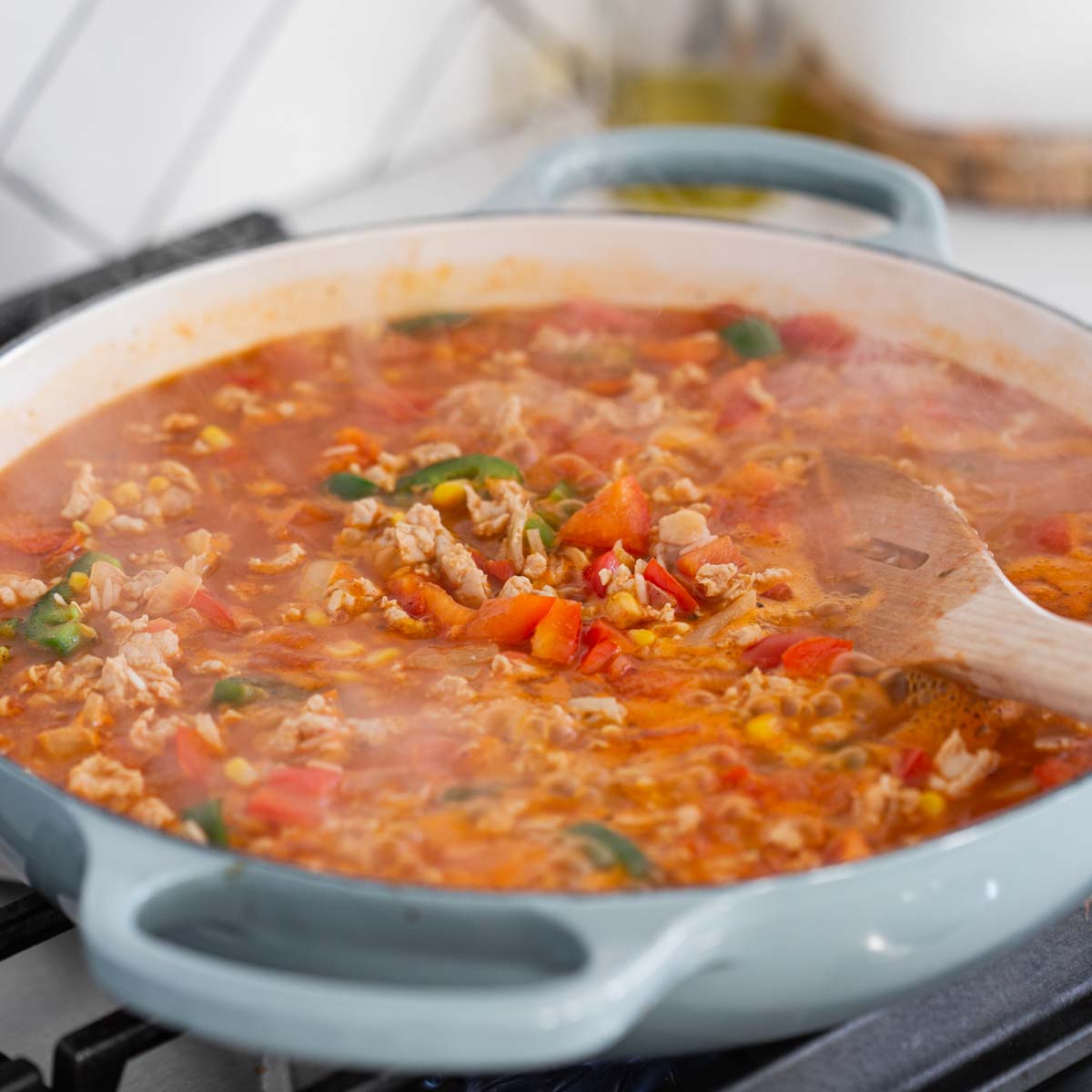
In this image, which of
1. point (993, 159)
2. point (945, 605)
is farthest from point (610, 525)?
point (993, 159)

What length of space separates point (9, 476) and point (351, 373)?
1.71 ft

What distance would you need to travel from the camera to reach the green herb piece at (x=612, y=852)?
1.19m

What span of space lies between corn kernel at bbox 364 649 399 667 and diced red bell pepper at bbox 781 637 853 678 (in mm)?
397

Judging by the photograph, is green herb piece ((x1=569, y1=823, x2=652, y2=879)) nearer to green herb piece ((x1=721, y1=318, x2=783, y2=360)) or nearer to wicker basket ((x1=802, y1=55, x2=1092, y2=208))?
green herb piece ((x1=721, y1=318, x2=783, y2=360))

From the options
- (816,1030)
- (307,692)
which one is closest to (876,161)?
(307,692)

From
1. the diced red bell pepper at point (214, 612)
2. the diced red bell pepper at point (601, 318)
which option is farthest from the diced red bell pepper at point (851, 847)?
the diced red bell pepper at point (601, 318)

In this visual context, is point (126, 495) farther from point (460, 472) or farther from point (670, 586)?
point (670, 586)

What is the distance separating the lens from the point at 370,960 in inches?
40.9

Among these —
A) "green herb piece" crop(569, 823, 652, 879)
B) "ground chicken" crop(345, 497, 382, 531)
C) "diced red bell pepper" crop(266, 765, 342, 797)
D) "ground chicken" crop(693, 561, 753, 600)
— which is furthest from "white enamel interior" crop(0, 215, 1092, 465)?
"green herb piece" crop(569, 823, 652, 879)

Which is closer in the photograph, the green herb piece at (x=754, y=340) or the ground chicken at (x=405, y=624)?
the ground chicken at (x=405, y=624)

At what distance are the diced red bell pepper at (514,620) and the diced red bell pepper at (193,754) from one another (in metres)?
0.32

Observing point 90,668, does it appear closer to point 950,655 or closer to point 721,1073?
point 721,1073

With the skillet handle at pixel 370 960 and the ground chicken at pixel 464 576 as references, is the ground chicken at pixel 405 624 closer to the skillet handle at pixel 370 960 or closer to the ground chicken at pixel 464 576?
the ground chicken at pixel 464 576

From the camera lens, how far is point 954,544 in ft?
5.18
